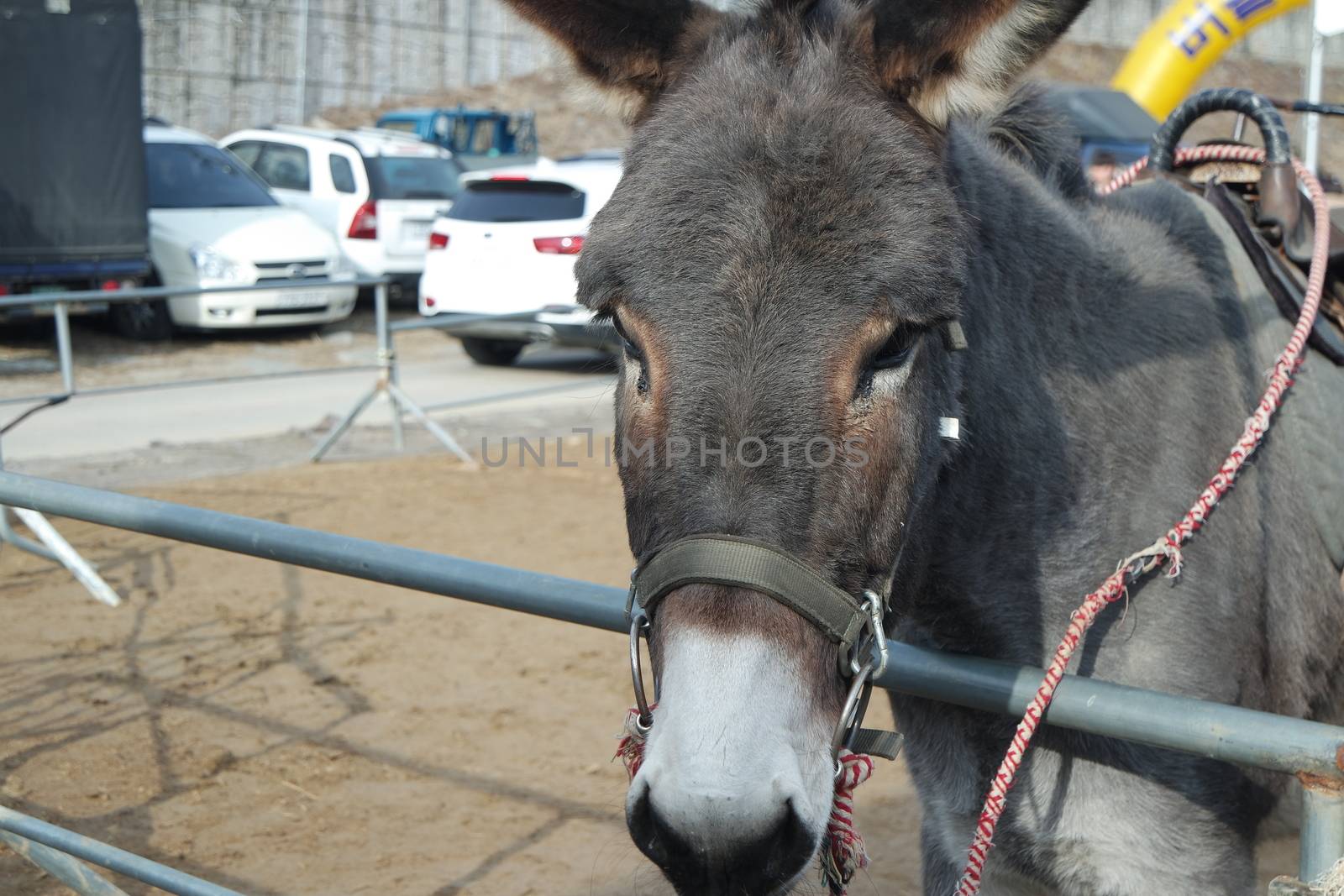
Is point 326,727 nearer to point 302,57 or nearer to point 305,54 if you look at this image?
point 302,57

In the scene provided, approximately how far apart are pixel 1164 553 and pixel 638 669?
1.13 metres

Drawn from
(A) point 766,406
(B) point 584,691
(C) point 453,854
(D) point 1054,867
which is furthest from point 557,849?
(A) point 766,406

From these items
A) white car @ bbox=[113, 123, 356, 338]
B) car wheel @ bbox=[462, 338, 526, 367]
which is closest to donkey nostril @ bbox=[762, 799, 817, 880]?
car wheel @ bbox=[462, 338, 526, 367]

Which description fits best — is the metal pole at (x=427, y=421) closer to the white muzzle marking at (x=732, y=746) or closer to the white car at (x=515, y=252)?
the white car at (x=515, y=252)

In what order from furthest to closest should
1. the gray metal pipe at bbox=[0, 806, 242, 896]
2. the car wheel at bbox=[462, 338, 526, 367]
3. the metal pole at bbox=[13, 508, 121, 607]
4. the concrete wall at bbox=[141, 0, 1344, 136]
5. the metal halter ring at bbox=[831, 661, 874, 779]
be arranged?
the concrete wall at bbox=[141, 0, 1344, 136], the car wheel at bbox=[462, 338, 526, 367], the metal pole at bbox=[13, 508, 121, 607], the gray metal pipe at bbox=[0, 806, 242, 896], the metal halter ring at bbox=[831, 661, 874, 779]

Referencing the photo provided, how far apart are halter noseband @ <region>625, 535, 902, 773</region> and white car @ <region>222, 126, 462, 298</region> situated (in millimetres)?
14639

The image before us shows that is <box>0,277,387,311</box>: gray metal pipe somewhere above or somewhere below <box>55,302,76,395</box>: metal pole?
above

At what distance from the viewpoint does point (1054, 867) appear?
234cm

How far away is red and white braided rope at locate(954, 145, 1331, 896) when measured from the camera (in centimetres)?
192

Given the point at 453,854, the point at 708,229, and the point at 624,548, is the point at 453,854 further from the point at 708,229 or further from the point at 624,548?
the point at 624,548

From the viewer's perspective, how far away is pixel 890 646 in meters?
1.87

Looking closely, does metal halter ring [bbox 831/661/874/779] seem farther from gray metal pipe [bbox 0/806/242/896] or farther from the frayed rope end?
gray metal pipe [bbox 0/806/242/896]

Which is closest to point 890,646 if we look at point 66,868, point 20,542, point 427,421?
point 66,868

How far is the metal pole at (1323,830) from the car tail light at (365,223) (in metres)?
16.0
